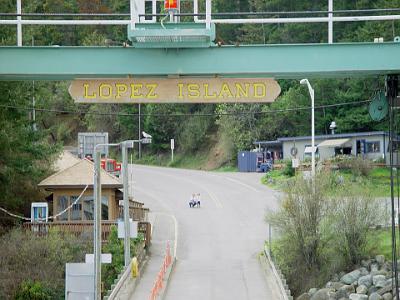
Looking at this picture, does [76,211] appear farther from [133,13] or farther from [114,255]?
[133,13]

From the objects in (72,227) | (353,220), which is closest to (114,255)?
(72,227)

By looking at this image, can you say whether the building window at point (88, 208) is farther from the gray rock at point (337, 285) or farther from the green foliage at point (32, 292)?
the gray rock at point (337, 285)

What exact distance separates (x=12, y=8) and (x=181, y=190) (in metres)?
24.7

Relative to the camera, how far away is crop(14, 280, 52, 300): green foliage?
112 ft

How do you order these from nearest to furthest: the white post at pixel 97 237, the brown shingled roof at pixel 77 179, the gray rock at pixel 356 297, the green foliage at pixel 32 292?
the white post at pixel 97 237
the green foliage at pixel 32 292
the gray rock at pixel 356 297
the brown shingled roof at pixel 77 179

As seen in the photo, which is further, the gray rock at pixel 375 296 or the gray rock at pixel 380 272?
the gray rock at pixel 380 272

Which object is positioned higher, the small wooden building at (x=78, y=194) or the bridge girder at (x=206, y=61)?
the bridge girder at (x=206, y=61)

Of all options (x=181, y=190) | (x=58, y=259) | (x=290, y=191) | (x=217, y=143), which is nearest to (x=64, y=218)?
(x=58, y=259)

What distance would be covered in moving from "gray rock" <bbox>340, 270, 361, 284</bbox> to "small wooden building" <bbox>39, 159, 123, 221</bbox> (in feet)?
42.8

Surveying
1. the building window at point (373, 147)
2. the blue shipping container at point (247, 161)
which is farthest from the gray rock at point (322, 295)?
the blue shipping container at point (247, 161)

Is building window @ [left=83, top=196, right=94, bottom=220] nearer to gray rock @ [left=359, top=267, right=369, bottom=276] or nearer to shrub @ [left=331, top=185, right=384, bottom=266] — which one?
shrub @ [left=331, top=185, right=384, bottom=266]

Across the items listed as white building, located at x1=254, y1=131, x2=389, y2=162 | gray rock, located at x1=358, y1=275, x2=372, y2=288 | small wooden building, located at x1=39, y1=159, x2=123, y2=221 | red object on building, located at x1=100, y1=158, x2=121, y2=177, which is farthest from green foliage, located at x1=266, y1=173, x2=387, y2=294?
white building, located at x1=254, y1=131, x2=389, y2=162

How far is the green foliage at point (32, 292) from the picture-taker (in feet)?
112

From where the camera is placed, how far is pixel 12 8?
4372 centimetres
